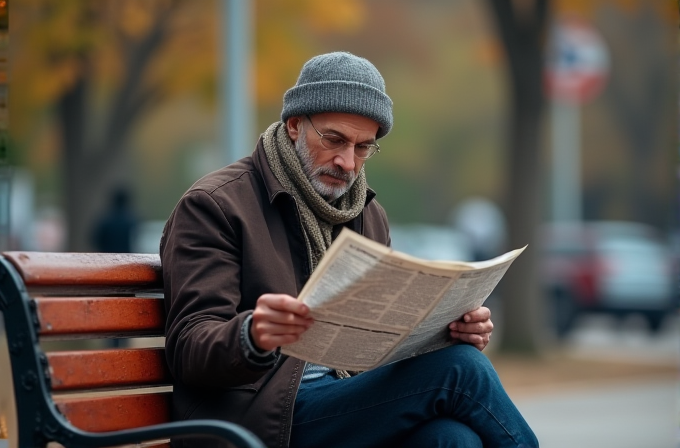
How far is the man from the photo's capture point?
2832 mm

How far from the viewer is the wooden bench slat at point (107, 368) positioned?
9.10 feet

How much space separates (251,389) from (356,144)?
75 centimetres

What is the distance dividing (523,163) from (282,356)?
427 inches

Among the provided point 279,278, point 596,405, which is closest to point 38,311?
point 279,278

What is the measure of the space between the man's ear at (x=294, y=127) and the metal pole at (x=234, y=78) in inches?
186

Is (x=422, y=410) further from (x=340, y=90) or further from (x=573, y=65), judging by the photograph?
(x=573, y=65)

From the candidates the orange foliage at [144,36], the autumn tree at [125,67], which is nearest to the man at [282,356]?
the orange foliage at [144,36]

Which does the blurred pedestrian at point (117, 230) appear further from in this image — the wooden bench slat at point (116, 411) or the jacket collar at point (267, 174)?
the wooden bench slat at point (116, 411)

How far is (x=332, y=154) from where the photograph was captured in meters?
3.25

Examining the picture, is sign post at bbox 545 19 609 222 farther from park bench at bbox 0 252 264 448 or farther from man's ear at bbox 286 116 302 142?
park bench at bbox 0 252 264 448

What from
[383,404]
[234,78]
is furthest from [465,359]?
[234,78]

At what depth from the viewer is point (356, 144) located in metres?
3.29

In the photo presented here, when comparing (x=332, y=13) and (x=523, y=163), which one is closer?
(x=523, y=163)

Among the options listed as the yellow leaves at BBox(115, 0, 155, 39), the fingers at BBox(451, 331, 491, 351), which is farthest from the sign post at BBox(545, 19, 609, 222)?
the fingers at BBox(451, 331, 491, 351)
